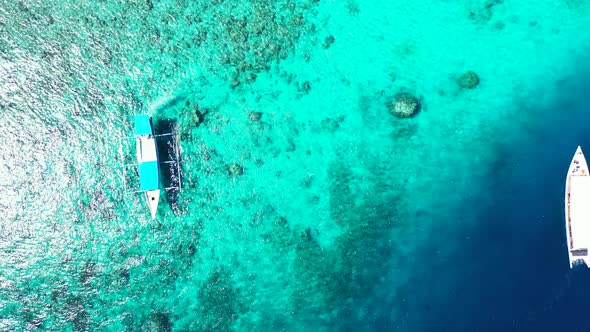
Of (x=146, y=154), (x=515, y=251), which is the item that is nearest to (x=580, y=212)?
(x=515, y=251)

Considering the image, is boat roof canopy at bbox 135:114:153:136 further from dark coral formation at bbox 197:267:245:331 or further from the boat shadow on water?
dark coral formation at bbox 197:267:245:331

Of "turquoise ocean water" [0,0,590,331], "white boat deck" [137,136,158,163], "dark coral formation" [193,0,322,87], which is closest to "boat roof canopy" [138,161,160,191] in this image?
"white boat deck" [137,136,158,163]

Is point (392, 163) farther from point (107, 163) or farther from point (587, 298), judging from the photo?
point (107, 163)

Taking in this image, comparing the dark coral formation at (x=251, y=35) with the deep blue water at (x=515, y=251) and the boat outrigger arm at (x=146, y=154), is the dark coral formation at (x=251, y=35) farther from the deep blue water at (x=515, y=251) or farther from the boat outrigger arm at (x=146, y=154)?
the deep blue water at (x=515, y=251)

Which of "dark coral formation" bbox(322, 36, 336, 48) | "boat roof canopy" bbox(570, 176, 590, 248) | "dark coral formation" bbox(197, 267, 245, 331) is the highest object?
"dark coral formation" bbox(322, 36, 336, 48)

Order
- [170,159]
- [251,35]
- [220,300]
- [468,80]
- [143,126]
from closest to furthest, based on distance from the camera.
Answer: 1. [143,126]
2. [170,159]
3. [220,300]
4. [251,35]
5. [468,80]

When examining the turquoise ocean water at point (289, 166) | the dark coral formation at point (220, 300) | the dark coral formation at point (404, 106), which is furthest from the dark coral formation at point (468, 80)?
the dark coral formation at point (220, 300)

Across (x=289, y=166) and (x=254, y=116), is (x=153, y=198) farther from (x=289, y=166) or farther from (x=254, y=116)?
(x=289, y=166)
